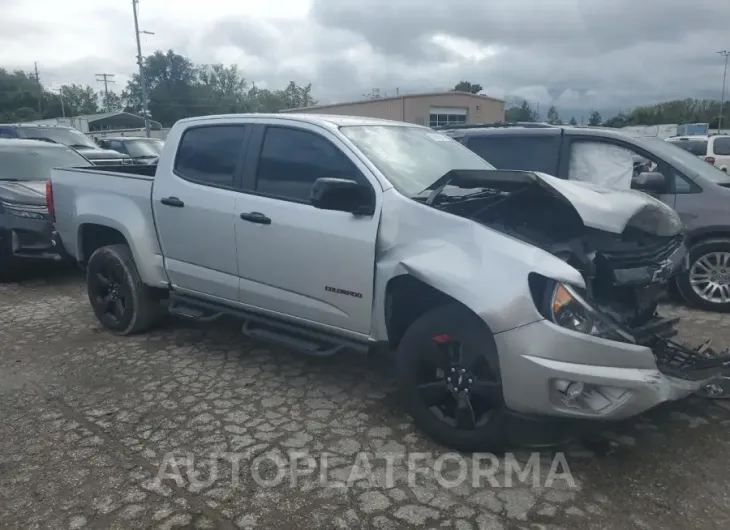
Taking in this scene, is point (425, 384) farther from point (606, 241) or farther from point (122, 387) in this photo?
point (122, 387)

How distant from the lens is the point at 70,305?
6.54 meters

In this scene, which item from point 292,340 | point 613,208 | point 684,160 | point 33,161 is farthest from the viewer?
point 33,161

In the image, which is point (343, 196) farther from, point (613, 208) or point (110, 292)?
point (110, 292)

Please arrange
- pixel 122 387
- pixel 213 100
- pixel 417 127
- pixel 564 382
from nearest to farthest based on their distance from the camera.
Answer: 1. pixel 564 382
2. pixel 122 387
3. pixel 417 127
4. pixel 213 100

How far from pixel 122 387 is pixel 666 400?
3434mm

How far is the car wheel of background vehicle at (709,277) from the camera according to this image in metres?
5.89

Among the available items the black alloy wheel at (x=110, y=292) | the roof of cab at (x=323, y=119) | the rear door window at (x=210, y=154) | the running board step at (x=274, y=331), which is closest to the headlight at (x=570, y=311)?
the running board step at (x=274, y=331)

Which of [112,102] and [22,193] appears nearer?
[22,193]

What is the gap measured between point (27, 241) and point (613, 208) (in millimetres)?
6526

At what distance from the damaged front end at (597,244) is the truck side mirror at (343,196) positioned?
38 cm

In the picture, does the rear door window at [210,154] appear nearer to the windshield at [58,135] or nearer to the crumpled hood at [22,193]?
the crumpled hood at [22,193]

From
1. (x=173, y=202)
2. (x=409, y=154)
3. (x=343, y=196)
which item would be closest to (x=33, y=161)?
(x=173, y=202)

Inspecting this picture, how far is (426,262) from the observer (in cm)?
336

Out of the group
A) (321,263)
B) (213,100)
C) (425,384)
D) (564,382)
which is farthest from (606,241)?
(213,100)
